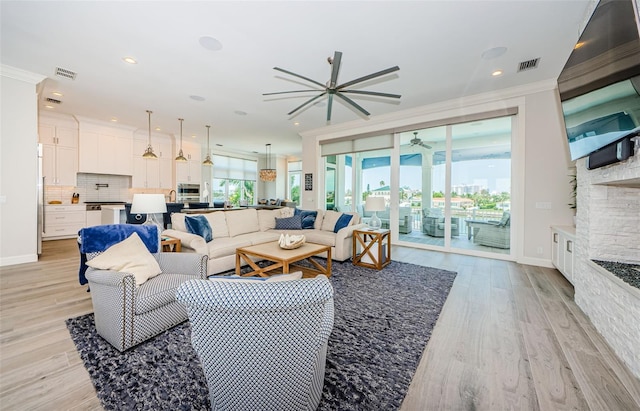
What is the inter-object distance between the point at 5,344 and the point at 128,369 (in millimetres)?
1183

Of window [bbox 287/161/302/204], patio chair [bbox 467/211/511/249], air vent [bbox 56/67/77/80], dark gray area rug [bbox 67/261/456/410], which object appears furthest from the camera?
window [bbox 287/161/302/204]

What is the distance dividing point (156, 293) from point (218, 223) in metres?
2.31

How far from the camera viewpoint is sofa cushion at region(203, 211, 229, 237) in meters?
4.11

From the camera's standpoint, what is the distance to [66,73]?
3928 millimetres

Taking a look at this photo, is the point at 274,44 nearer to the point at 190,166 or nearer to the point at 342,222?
the point at 342,222

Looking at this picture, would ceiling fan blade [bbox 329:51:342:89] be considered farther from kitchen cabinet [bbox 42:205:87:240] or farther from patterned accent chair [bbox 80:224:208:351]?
kitchen cabinet [bbox 42:205:87:240]

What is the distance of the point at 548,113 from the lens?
4.09 meters

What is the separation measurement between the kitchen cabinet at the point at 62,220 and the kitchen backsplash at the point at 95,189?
0.42 metres

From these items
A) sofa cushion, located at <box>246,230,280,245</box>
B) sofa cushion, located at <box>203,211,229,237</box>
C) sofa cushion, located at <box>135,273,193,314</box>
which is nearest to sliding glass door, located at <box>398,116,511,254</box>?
sofa cushion, located at <box>246,230,280,245</box>

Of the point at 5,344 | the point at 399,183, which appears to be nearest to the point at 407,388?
the point at 5,344

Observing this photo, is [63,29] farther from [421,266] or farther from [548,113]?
[548,113]

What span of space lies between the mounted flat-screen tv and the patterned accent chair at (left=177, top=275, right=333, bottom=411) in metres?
2.19

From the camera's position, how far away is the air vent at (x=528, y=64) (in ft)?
11.3

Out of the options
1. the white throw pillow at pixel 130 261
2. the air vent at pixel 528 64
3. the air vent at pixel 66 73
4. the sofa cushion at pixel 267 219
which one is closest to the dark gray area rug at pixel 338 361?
the white throw pillow at pixel 130 261
